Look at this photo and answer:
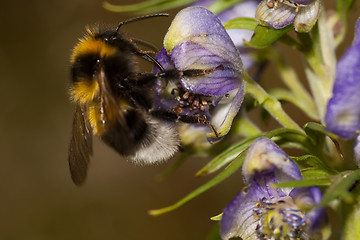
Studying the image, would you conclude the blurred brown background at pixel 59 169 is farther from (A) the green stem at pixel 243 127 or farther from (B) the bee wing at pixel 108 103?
(B) the bee wing at pixel 108 103

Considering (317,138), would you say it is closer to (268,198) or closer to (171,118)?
(268,198)

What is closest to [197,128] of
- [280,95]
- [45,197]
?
[280,95]

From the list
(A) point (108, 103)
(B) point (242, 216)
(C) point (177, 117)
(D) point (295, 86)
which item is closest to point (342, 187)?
(B) point (242, 216)

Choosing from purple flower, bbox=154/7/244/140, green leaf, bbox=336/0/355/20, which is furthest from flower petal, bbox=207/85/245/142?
green leaf, bbox=336/0/355/20

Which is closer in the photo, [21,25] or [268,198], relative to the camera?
[268,198]

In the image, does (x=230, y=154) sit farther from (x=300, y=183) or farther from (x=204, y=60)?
(x=300, y=183)

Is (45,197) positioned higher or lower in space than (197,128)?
lower

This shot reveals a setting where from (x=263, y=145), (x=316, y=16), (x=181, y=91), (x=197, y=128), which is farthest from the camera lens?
(x=197, y=128)
